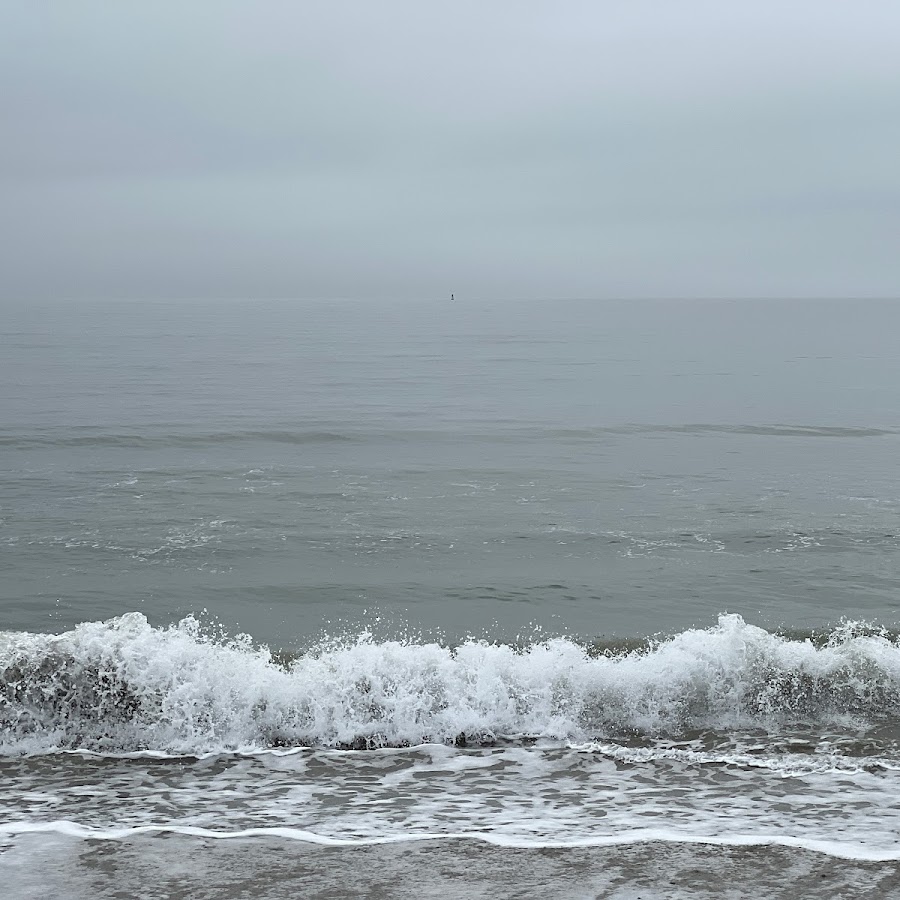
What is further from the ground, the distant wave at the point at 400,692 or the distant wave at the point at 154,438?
the distant wave at the point at 154,438

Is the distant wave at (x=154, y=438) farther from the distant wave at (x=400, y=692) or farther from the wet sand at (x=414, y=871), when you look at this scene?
the wet sand at (x=414, y=871)

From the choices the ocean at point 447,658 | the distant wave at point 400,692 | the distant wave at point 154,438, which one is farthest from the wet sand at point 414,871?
the distant wave at point 154,438

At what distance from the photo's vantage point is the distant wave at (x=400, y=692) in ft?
28.2

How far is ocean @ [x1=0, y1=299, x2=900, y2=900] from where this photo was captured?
6.17 m

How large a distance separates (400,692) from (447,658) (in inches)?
27.9

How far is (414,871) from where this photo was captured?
5871 mm

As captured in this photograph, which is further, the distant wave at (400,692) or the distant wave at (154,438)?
the distant wave at (154,438)

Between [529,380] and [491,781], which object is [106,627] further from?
[529,380]

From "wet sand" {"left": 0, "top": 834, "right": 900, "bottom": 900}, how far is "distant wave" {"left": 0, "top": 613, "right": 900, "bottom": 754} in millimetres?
2228

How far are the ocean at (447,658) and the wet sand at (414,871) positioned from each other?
2 centimetres

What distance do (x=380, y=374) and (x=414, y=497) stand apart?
1113 inches

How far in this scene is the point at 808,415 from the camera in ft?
108

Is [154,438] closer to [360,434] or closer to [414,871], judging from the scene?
[360,434]

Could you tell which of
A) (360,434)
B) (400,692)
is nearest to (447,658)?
(400,692)
